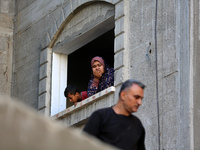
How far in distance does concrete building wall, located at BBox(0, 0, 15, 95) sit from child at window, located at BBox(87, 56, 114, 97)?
3.99m

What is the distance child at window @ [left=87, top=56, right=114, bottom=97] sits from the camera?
1307 cm

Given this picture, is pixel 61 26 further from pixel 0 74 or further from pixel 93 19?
pixel 0 74

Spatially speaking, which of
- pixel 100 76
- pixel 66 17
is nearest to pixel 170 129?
pixel 100 76

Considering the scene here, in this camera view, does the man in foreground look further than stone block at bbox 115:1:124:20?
No

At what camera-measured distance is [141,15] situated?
12391mm

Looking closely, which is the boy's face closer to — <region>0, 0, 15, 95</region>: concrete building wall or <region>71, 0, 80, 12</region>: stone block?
<region>71, 0, 80, 12</region>: stone block

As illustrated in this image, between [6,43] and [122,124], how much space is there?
33.6 ft

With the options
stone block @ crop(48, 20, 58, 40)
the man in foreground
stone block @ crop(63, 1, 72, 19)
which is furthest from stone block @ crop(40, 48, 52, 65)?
the man in foreground

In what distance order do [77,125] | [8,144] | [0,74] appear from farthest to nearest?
[0,74], [77,125], [8,144]

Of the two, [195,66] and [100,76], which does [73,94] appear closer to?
[100,76]

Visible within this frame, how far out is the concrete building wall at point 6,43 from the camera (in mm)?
16812

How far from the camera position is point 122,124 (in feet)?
23.9

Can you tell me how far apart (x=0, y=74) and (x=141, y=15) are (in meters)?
5.70

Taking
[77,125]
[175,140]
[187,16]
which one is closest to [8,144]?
[175,140]
